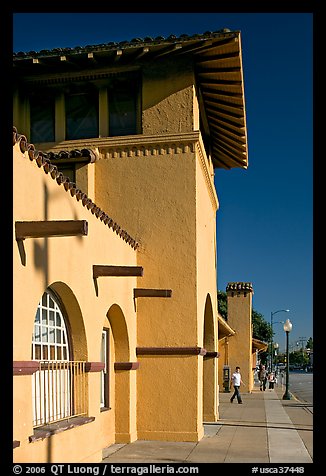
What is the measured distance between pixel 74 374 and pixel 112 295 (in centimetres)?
214

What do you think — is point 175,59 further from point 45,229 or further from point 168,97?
point 45,229

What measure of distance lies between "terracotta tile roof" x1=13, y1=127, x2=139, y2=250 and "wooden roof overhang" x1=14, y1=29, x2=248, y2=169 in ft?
6.22

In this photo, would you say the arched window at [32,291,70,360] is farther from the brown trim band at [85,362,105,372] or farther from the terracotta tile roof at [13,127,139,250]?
the terracotta tile roof at [13,127,139,250]

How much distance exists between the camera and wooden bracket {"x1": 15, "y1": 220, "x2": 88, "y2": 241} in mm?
7012

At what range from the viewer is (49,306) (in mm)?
8898

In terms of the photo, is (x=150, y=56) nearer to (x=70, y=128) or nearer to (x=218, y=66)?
(x=218, y=66)

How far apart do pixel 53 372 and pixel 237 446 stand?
5.44 metres

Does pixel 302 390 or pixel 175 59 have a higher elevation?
pixel 175 59

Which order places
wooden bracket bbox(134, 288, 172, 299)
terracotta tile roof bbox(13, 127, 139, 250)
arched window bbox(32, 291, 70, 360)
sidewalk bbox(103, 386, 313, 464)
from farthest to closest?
1. wooden bracket bbox(134, 288, 172, 299)
2. sidewalk bbox(103, 386, 313, 464)
3. arched window bbox(32, 291, 70, 360)
4. terracotta tile roof bbox(13, 127, 139, 250)

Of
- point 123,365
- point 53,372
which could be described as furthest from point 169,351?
point 53,372

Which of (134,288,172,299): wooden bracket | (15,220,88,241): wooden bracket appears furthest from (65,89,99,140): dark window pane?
(15,220,88,241): wooden bracket

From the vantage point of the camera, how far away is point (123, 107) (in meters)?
14.0

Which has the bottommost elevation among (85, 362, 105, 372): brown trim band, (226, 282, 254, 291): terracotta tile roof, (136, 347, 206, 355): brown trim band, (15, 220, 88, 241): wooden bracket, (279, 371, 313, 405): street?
(279, 371, 313, 405): street
